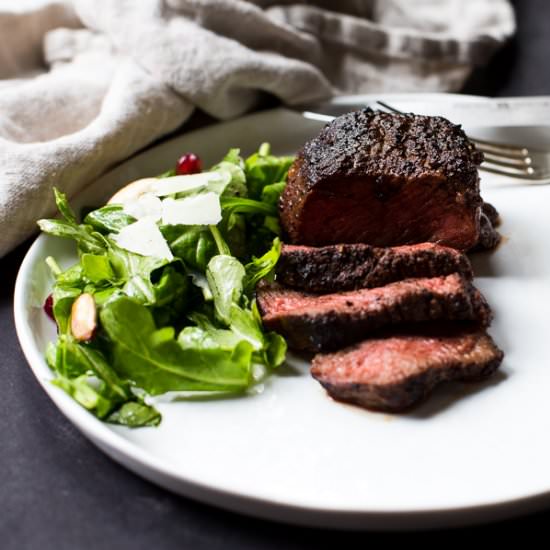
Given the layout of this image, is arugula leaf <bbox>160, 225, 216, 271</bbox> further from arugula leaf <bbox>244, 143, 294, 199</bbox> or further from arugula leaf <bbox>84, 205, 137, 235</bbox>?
arugula leaf <bbox>244, 143, 294, 199</bbox>

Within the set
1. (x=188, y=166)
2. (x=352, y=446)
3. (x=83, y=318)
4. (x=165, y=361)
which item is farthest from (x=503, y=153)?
A: (x=83, y=318)

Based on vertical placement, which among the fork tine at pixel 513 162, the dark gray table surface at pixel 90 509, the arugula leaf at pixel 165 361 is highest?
the fork tine at pixel 513 162

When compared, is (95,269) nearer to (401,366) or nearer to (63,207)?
(63,207)

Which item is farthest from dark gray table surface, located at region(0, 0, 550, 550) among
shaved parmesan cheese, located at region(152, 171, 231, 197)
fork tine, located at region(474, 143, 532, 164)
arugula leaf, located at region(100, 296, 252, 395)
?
fork tine, located at region(474, 143, 532, 164)

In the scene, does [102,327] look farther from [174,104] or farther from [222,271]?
[174,104]

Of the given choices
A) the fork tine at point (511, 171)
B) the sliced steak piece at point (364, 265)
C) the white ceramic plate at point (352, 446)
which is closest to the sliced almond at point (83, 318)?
the white ceramic plate at point (352, 446)

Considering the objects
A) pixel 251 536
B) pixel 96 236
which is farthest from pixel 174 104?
pixel 251 536

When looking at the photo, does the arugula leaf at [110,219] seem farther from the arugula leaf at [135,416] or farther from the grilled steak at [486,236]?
the grilled steak at [486,236]
